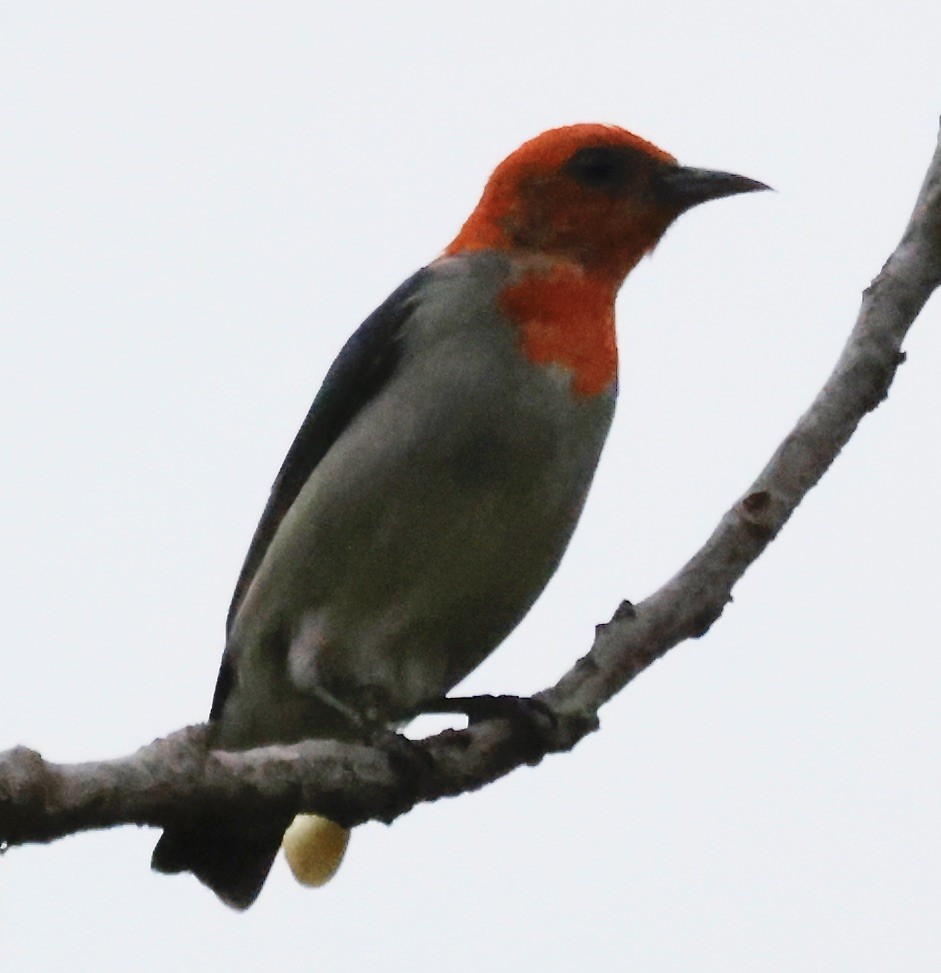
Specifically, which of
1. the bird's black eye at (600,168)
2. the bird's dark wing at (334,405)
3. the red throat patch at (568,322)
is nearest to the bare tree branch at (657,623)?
the red throat patch at (568,322)

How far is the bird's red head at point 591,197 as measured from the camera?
6.28 meters

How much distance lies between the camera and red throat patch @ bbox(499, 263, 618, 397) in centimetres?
560

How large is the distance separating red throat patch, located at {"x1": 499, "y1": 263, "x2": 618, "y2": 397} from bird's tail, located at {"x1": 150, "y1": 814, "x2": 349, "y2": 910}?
1.70m

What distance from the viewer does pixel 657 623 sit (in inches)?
180

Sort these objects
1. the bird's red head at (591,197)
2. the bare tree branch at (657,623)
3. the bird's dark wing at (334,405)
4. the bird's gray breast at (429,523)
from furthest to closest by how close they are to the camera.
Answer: the bird's red head at (591,197)
the bird's dark wing at (334,405)
the bird's gray breast at (429,523)
the bare tree branch at (657,623)

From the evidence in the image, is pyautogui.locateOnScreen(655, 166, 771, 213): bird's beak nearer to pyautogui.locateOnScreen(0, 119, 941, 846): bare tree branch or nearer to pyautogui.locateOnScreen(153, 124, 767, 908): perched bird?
pyautogui.locateOnScreen(153, 124, 767, 908): perched bird

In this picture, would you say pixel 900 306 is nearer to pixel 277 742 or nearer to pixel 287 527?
pixel 287 527

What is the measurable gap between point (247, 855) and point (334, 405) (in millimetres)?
1582

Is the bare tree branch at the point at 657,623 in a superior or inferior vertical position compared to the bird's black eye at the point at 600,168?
inferior

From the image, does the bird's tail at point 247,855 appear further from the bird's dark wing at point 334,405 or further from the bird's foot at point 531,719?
the bird's foot at point 531,719

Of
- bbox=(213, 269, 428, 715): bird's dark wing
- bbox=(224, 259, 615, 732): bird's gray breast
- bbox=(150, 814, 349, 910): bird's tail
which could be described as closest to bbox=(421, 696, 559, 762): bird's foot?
bbox=(224, 259, 615, 732): bird's gray breast

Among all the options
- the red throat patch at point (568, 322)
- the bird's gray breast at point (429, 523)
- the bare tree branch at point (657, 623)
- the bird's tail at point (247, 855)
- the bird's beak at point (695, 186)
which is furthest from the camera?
the bird's beak at point (695, 186)

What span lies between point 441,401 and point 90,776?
232 cm

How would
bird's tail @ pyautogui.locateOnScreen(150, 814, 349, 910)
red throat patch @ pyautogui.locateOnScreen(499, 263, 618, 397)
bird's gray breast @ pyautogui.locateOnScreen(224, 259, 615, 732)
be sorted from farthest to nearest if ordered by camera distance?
red throat patch @ pyautogui.locateOnScreen(499, 263, 618, 397) < bird's tail @ pyautogui.locateOnScreen(150, 814, 349, 910) < bird's gray breast @ pyautogui.locateOnScreen(224, 259, 615, 732)
